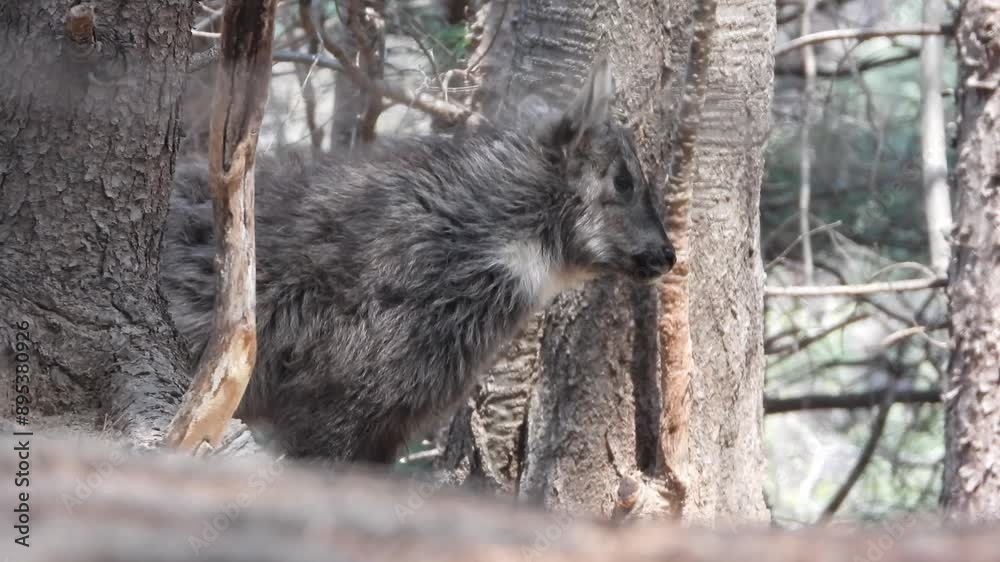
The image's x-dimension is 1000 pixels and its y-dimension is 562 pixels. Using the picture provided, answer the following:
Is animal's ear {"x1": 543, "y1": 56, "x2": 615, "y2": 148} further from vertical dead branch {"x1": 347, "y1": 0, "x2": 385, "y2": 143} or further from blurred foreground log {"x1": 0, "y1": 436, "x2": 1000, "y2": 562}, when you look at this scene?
blurred foreground log {"x1": 0, "y1": 436, "x2": 1000, "y2": 562}

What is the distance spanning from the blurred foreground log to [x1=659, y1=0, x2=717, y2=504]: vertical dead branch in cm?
300

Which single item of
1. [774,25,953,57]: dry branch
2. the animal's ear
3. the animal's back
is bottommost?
the animal's back

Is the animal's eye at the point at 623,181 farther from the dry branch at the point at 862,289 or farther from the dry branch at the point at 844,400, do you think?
the dry branch at the point at 844,400

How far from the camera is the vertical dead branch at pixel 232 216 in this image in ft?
8.74

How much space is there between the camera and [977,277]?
5.67 metres

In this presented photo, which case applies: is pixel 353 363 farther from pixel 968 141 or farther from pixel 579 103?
pixel 968 141

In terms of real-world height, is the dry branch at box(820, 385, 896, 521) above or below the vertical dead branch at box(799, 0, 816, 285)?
below

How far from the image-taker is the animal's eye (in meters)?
4.81

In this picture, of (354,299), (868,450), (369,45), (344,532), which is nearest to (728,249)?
(354,299)

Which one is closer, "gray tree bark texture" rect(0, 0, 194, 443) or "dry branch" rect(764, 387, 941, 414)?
"gray tree bark texture" rect(0, 0, 194, 443)

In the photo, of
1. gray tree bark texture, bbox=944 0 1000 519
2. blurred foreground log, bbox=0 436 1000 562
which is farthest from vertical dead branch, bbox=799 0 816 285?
blurred foreground log, bbox=0 436 1000 562

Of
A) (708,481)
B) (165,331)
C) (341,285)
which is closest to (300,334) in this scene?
(341,285)

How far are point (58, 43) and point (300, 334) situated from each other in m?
1.73

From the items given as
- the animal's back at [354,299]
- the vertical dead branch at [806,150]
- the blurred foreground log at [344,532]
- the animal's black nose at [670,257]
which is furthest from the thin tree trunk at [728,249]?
the blurred foreground log at [344,532]
